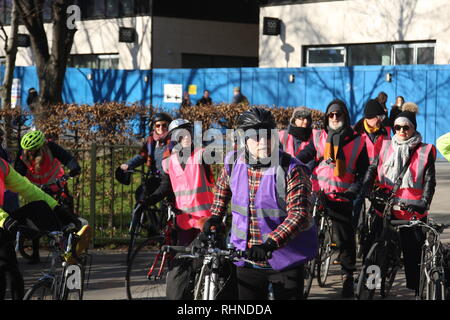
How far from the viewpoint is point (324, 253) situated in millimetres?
9242

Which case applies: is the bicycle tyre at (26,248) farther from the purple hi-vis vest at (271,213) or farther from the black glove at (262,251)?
the black glove at (262,251)

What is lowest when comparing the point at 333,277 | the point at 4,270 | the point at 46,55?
the point at 333,277

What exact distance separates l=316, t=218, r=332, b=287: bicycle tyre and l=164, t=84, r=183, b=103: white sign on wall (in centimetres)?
2107

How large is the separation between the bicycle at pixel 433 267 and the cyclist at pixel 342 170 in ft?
6.07

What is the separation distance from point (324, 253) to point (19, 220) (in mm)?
4311

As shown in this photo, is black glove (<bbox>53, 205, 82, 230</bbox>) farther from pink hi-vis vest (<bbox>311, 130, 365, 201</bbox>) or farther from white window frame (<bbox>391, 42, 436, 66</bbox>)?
white window frame (<bbox>391, 42, 436, 66</bbox>)

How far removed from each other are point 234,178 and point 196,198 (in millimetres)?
2173

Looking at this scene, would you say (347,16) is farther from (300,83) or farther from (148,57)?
(148,57)

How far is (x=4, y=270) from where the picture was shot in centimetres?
580

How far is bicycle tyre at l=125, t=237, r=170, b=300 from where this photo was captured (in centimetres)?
764

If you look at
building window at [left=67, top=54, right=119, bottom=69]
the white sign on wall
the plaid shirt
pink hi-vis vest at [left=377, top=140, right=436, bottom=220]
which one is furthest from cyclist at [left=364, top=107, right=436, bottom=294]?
building window at [left=67, top=54, right=119, bottom=69]

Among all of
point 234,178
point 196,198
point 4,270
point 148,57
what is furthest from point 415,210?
point 148,57

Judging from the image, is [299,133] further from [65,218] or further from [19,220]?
[19,220]

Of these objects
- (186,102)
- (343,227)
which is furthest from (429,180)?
(186,102)
